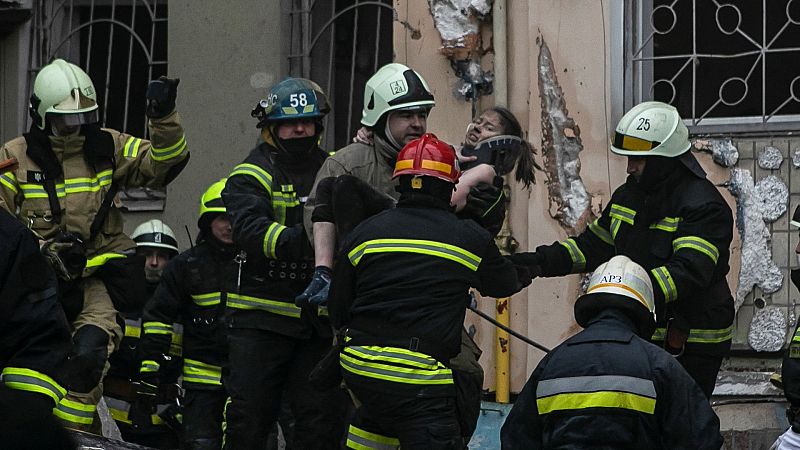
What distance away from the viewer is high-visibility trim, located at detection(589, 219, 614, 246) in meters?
7.30

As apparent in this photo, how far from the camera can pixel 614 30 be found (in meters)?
8.73

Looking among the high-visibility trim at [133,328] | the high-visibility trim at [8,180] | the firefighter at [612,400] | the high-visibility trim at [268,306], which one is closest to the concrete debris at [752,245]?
the high-visibility trim at [268,306]

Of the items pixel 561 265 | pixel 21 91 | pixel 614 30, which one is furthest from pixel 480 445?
pixel 21 91

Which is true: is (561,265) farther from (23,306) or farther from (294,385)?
(23,306)

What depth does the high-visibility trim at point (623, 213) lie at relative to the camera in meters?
7.07

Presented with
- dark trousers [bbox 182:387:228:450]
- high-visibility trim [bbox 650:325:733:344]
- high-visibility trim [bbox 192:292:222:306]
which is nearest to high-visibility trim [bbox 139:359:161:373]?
dark trousers [bbox 182:387:228:450]

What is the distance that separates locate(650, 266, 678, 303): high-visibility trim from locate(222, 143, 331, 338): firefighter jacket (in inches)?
59.4

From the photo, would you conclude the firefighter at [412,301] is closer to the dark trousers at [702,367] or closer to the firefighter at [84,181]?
the dark trousers at [702,367]

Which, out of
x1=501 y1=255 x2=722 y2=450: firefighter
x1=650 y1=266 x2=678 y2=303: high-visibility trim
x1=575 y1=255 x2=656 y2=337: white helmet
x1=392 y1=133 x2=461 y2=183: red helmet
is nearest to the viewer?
x1=501 y1=255 x2=722 y2=450: firefighter

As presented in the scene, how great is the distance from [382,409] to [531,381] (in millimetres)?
944

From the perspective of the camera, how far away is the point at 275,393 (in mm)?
7152

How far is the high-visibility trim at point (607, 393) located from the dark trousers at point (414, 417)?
949 mm

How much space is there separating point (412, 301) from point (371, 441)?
0.65 meters

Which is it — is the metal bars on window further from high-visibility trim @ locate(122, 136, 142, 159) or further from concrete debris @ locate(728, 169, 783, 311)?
high-visibility trim @ locate(122, 136, 142, 159)
